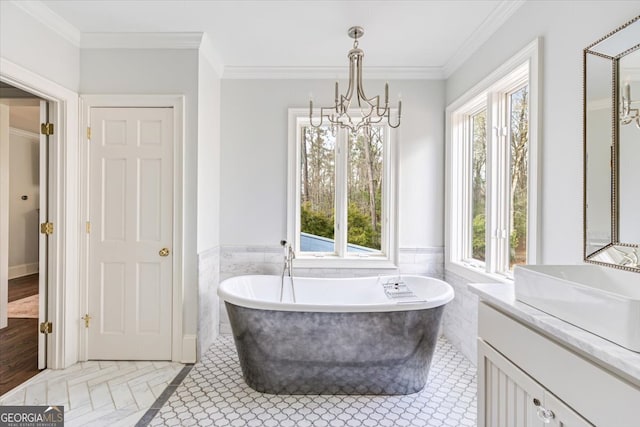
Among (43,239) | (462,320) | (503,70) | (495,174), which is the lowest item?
(462,320)

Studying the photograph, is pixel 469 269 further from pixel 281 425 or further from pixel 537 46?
pixel 281 425

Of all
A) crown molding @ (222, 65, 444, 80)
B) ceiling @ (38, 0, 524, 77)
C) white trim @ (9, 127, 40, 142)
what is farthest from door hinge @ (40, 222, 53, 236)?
white trim @ (9, 127, 40, 142)

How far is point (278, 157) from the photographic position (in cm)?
338

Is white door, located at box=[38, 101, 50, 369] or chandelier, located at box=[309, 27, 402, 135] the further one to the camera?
white door, located at box=[38, 101, 50, 369]

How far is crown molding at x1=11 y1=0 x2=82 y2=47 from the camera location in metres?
2.22

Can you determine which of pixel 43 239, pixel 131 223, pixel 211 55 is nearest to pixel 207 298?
pixel 131 223

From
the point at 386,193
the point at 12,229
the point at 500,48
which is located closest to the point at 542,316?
the point at 500,48

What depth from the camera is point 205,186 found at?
2.95 metres

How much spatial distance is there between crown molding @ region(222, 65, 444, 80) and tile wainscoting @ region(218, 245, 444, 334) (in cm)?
168

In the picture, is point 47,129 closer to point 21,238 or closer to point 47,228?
point 47,228

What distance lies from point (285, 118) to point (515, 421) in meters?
2.92

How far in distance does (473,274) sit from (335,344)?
1.31 metres

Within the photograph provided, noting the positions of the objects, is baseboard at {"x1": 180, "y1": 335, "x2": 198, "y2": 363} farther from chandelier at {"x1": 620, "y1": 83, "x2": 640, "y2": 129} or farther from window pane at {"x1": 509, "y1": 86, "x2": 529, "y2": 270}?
chandelier at {"x1": 620, "y1": 83, "x2": 640, "y2": 129}

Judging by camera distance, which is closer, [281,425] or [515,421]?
[515,421]
